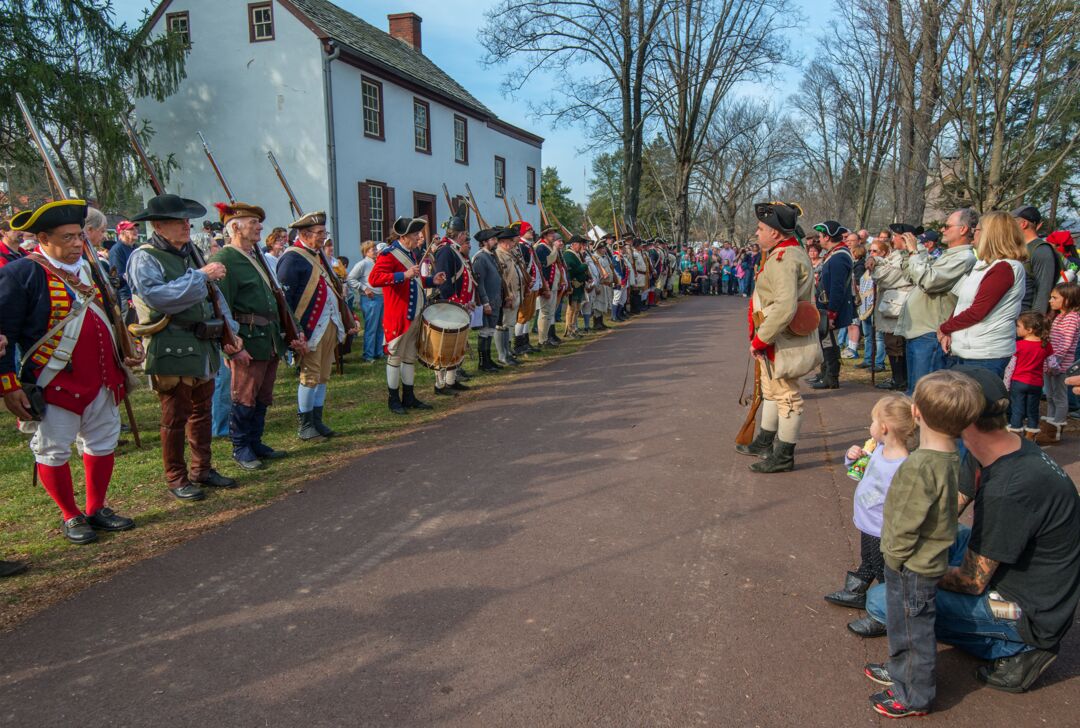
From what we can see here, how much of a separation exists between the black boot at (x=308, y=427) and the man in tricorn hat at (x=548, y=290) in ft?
22.2

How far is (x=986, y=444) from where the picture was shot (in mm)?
2936

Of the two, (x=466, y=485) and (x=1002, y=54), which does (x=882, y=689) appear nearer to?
(x=466, y=485)

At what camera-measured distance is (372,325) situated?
1139 cm

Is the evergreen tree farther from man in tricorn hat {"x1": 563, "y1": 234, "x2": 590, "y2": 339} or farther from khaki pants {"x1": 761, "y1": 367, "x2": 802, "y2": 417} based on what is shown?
khaki pants {"x1": 761, "y1": 367, "x2": 802, "y2": 417}

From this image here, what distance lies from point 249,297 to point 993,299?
589cm

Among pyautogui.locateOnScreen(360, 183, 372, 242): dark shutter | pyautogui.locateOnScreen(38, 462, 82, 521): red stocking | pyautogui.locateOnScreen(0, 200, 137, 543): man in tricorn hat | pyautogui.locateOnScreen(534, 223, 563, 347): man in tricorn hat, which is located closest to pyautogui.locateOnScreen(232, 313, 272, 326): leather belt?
pyautogui.locateOnScreen(0, 200, 137, 543): man in tricorn hat

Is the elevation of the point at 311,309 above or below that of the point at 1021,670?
above

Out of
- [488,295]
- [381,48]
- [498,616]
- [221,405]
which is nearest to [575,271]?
[488,295]

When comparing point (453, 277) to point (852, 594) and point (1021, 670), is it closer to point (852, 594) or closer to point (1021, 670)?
point (852, 594)

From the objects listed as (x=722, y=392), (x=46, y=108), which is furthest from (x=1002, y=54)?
(x=46, y=108)

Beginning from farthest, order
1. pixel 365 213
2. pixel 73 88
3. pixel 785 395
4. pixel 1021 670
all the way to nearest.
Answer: pixel 365 213 → pixel 73 88 → pixel 785 395 → pixel 1021 670

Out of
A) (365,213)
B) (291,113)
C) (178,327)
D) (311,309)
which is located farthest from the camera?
(365,213)

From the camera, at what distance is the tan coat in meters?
5.41

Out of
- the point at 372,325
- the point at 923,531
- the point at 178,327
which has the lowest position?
the point at 923,531
